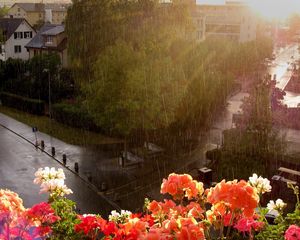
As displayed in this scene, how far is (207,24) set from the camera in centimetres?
7244

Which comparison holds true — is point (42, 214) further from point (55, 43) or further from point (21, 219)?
point (55, 43)

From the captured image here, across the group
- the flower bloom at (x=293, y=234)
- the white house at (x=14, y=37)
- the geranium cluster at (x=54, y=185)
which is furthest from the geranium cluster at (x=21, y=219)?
the white house at (x=14, y=37)

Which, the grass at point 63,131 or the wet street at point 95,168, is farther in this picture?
the grass at point 63,131

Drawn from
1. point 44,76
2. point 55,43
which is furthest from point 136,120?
point 55,43

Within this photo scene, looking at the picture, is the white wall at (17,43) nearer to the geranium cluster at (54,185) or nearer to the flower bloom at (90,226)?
the geranium cluster at (54,185)

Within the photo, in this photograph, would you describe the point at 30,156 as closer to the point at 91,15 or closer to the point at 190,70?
the point at 91,15

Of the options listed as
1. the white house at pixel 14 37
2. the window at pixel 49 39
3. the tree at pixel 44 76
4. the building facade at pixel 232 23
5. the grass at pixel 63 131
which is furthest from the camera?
the building facade at pixel 232 23

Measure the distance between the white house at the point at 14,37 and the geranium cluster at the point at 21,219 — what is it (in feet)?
179

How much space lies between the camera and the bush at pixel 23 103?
1426 inches

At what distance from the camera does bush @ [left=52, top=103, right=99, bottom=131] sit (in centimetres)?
3008

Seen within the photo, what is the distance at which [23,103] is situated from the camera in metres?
38.0

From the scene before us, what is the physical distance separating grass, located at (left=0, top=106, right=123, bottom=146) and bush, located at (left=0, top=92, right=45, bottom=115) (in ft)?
1.99

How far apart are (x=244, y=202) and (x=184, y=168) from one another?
18159 mm

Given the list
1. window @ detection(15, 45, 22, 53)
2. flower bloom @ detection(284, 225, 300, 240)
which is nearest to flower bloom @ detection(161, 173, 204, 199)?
flower bloom @ detection(284, 225, 300, 240)
